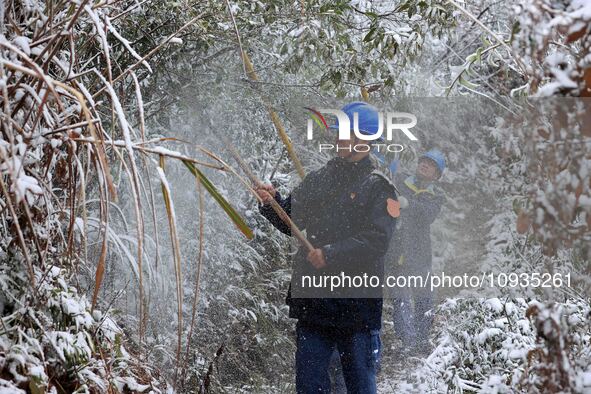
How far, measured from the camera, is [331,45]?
173 inches

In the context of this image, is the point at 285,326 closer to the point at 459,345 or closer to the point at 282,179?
the point at 282,179

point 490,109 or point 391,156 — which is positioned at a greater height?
point 490,109

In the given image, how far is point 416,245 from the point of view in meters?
4.81

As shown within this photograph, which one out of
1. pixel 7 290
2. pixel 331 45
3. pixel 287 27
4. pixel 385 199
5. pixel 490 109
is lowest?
pixel 7 290

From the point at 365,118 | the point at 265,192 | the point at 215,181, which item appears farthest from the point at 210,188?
the point at 215,181

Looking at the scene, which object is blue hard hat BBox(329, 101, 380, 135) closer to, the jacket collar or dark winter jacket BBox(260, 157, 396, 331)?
dark winter jacket BBox(260, 157, 396, 331)

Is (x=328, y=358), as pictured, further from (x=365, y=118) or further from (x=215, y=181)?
(x=215, y=181)

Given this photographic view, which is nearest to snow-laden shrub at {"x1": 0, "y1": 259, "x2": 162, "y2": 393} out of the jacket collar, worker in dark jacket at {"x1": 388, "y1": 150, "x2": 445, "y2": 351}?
worker in dark jacket at {"x1": 388, "y1": 150, "x2": 445, "y2": 351}

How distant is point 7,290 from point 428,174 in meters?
3.56

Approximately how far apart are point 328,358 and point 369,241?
612 millimetres

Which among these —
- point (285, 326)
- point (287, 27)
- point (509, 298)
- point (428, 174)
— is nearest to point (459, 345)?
point (509, 298)

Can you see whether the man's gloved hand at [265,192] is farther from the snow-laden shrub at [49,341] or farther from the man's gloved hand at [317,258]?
the snow-laden shrub at [49,341]

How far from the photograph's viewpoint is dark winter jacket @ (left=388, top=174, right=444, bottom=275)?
15.6 feet

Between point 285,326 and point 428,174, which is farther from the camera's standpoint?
point 285,326
